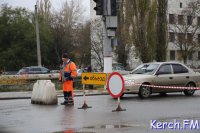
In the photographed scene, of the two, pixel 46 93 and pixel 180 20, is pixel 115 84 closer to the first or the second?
pixel 46 93

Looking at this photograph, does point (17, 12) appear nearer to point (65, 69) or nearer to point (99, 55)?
point (99, 55)

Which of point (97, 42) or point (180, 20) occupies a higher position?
point (180, 20)

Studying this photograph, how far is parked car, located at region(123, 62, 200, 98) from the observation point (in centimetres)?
1920

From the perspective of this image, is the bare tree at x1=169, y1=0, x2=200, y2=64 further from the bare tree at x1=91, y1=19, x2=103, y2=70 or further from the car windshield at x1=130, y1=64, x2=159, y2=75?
the car windshield at x1=130, y1=64, x2=159, y2=75

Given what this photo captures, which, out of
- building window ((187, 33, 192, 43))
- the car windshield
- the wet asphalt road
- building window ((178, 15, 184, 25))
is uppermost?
building window ((178, 15, 184, 25))

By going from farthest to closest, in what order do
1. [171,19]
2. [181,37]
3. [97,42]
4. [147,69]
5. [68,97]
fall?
[171,19], [181,37], [97,42], [147,69], [68,97]

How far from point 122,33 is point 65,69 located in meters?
32.8

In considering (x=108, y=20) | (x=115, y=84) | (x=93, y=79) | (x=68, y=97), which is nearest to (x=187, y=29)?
(x=108, y=20)

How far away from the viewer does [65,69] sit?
16.9m

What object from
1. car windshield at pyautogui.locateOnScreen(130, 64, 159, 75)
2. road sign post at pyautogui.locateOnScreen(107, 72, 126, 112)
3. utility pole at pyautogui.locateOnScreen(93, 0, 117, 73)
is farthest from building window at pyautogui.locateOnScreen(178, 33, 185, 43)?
road sign post at pyautogui.locateOnScreen(107, 72, 126, 112)

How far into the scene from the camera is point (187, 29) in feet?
246

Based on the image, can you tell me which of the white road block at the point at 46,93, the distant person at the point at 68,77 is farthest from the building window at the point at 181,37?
the distant person at the point at 68,77

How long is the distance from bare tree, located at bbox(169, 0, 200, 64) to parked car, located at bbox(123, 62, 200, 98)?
170ft

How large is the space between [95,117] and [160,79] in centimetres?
724
